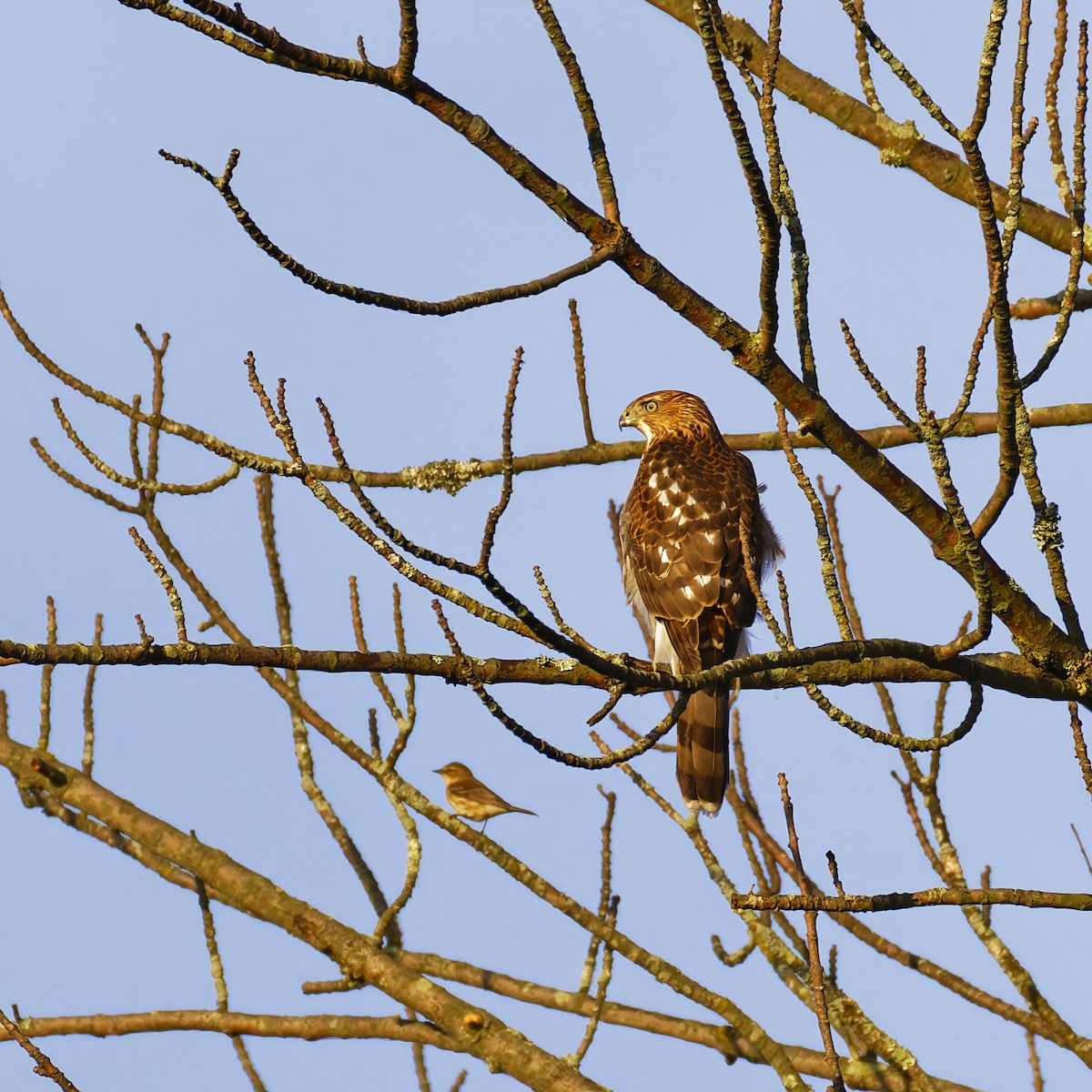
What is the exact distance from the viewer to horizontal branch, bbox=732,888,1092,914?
11.5 feet

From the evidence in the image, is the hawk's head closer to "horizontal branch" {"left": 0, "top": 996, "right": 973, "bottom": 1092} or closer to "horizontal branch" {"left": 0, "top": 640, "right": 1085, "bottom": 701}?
"horizontal branch" {"left": 0, "top": 996, "right": 973, "bottom": 1092}

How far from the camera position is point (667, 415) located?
27.7 feet

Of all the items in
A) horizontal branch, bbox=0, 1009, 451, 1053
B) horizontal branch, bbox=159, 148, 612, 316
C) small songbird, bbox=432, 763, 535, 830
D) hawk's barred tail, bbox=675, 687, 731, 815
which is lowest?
horizontal branch, bbox=0, 1009, 451, 1053

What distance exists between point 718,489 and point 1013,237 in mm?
3578

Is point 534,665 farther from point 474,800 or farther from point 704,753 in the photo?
point 474,800

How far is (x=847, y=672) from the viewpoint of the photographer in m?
4.40

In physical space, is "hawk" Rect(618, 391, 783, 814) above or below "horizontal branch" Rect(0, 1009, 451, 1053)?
above

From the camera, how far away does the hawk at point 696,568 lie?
617 centimetres

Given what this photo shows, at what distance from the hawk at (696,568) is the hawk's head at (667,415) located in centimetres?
64

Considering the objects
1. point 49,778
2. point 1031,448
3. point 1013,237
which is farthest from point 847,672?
point 49,778

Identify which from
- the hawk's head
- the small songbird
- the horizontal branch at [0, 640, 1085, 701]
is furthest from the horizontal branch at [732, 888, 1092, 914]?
the small songbird

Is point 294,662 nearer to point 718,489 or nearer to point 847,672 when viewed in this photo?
point 847,672

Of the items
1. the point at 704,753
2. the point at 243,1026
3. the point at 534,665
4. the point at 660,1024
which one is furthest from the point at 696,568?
the point at 243,1026

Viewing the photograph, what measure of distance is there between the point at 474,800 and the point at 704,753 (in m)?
3.09
